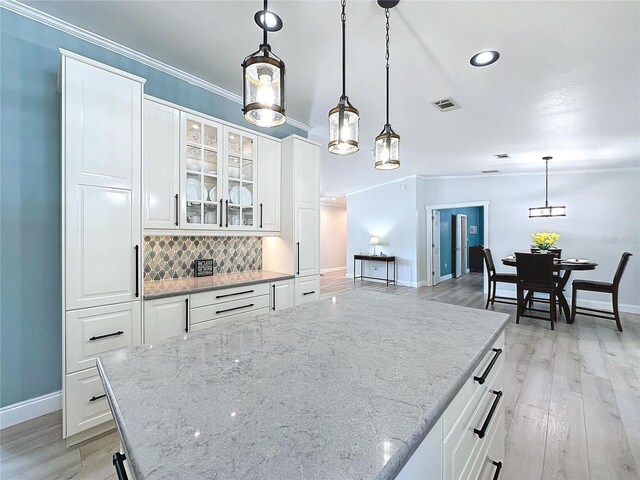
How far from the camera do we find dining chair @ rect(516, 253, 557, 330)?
422cm

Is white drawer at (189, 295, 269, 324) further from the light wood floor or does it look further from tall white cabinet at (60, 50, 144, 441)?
the light wood floor

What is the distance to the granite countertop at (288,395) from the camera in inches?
21.8

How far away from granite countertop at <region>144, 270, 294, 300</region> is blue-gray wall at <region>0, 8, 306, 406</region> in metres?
0.66

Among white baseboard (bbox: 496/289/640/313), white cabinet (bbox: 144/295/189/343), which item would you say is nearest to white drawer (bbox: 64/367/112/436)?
white cabinet (bbox: 144/295/189/343)

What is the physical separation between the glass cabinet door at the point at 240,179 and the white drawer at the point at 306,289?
761 mm

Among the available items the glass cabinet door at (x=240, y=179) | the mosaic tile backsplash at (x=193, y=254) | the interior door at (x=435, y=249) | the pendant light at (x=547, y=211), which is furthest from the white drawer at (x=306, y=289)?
the interior door at (x=435, y=249)

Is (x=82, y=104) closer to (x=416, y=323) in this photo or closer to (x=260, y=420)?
(x=260, y=420)

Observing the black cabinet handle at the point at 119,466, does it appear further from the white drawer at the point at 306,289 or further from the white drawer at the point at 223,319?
the white drawer at the point at 306,289

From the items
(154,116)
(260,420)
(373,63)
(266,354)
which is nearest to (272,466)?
(260,420)

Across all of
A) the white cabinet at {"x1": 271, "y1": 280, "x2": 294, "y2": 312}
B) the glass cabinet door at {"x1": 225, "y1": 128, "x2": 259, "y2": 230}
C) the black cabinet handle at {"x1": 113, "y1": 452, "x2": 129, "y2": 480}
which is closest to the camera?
the black cabinet handle at {"x1": 113, "y1": 452, "x2": 129, "y2": 480}

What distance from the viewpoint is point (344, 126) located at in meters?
1.44

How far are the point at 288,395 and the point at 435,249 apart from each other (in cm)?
749

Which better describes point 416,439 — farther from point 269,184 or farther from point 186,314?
point 269,184

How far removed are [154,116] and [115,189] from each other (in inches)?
27.8
